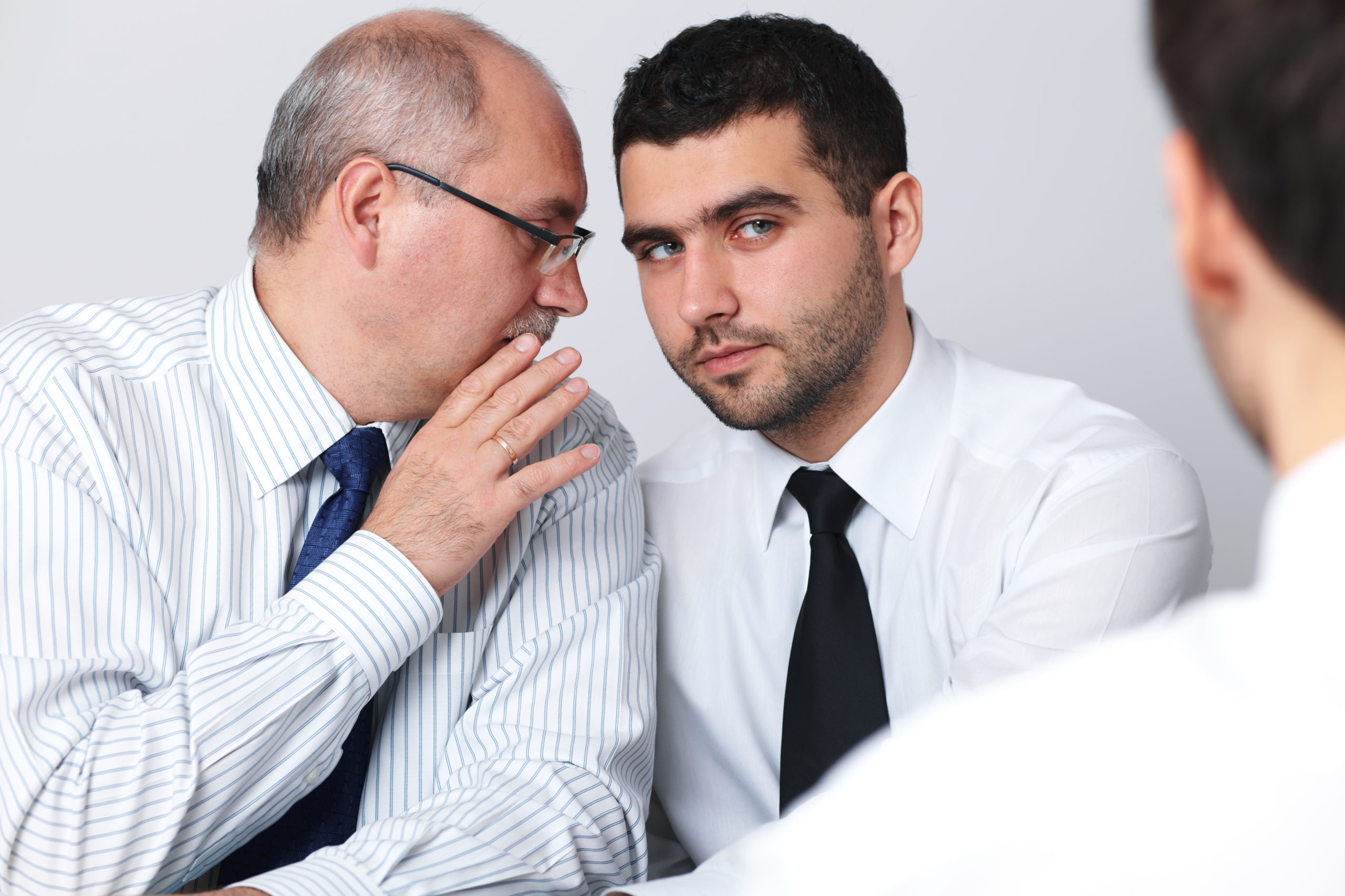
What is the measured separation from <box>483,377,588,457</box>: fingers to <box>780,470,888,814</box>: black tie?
19.1 inches

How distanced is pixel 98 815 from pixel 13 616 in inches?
10.5

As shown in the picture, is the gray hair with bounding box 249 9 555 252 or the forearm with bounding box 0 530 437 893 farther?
the gray hair with bounding box 249 9 555 252

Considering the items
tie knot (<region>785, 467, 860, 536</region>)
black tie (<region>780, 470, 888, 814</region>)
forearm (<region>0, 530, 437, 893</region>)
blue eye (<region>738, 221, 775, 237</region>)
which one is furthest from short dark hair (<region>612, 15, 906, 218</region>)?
forearm (<region>0, 530, 437, 893</region>)

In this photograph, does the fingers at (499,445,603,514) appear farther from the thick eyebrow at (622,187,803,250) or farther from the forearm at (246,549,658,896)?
the thick eyebrow at (622,187,803,250)

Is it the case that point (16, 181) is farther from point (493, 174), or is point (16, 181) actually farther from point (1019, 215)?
point (1019, 215)

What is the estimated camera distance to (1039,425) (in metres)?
1.92

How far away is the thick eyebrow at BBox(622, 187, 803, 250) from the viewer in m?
1.88

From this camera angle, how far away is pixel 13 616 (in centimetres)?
139

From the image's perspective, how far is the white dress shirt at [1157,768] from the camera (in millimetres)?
609

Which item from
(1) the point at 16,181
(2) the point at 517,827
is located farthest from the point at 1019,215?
(1) the point at 16,181

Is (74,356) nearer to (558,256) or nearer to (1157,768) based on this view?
(558,256)

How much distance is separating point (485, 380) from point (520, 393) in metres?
0.06

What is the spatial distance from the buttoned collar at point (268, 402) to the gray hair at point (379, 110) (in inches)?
6.4

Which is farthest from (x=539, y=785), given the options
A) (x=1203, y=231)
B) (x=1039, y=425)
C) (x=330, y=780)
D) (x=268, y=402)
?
(x=1203, y=231)
